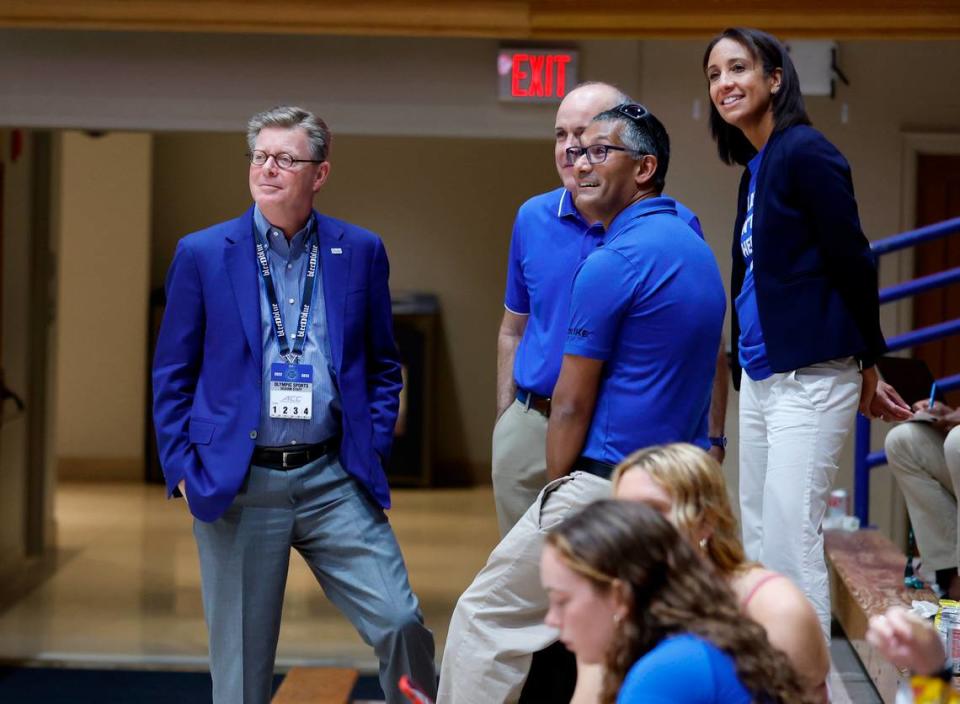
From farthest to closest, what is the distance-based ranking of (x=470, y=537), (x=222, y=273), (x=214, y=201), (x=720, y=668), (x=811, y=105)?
(x=214, y=201), (x=470, y=537), (x=811, y=105), (x=222, y=273), (x=720, y=668)

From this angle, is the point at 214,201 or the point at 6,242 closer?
the point at 6,242

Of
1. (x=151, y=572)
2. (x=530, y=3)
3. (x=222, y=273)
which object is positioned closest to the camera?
(x=222, y=273)

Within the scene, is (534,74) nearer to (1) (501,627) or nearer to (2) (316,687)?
(2) (316,687)

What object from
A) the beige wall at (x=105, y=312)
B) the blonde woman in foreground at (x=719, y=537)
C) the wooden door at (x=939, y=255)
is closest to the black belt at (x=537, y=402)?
the blonde woman in foreground at (x=719, y=537)

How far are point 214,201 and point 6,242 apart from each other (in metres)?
4.67

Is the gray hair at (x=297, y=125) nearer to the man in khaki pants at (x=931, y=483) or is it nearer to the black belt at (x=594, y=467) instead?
the black belt at (x=594, y=467)

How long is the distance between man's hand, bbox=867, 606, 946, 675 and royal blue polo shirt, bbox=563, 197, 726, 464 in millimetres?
1265

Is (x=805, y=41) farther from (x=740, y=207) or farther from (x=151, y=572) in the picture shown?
(x=151, y=572)

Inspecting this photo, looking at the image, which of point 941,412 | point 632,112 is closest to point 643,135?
point 632,112

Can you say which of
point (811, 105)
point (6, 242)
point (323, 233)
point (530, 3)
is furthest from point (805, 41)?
point (6, 242)

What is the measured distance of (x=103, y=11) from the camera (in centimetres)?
569

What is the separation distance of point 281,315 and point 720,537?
1.49m

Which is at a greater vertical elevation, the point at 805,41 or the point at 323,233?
the point at 805,41

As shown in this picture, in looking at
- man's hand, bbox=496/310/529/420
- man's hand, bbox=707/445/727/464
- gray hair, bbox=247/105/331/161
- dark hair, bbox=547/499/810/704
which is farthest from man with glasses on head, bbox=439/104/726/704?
dark hair, bbox=547/499/810/704
